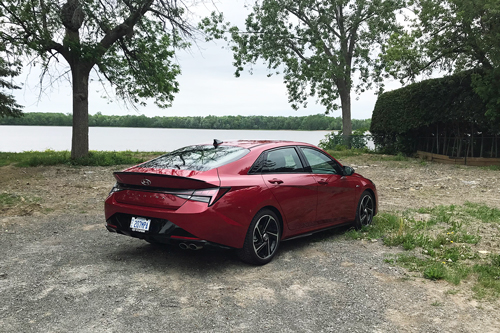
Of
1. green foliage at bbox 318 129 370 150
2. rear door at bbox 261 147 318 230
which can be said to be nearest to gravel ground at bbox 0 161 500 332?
rear door at bbox 261 147 318 230

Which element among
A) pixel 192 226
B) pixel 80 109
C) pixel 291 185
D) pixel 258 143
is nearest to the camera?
pixel 192 226

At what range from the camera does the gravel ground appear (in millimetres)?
3658

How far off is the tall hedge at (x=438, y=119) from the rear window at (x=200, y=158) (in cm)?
1515

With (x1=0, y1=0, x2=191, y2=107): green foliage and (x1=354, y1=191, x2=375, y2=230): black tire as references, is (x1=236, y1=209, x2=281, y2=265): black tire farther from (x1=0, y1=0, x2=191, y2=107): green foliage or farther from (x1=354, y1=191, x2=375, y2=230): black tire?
(x1=0, y1=0, x2=191, y2=107): green foliage

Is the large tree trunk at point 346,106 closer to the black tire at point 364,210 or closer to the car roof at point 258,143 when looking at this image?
the black tire at point 364,210

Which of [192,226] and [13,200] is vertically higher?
[192,226]

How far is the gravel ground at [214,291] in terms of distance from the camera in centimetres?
366

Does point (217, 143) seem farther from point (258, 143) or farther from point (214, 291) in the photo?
point (214, 291)

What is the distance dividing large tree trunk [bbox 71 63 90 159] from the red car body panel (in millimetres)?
13293

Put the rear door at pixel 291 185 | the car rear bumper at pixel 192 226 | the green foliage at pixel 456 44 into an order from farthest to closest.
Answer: the green foliage at pixel 456 44
the rear door at pixel 291 185
the car rear bumper at pixel 192 226

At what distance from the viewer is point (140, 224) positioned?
4.84 metres

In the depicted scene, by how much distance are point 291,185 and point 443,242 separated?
2.40 metres

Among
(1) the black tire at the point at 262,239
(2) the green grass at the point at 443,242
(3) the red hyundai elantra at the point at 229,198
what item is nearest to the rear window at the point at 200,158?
(3) the red hyundai elantra at the point at 229,198

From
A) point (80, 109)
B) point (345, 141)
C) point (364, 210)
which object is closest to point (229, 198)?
point (364, 210)
